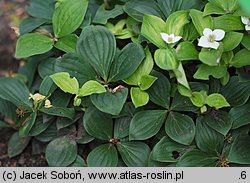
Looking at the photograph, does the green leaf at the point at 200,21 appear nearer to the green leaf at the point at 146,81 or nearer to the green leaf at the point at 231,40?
the green leaf at the point at 231,40

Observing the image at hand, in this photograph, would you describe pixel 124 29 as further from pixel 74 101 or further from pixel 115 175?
pixel 115 175

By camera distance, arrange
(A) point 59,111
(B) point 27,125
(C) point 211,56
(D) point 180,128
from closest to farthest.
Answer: (C) point 211,56 → (D) point 180,128 → (A) point 59,111 → (B) point 27,125

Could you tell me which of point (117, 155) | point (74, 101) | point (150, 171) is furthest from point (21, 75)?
point (150, 171)

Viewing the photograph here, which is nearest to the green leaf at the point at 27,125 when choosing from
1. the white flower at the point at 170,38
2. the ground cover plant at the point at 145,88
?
the ground cover plant at the point at 145,88

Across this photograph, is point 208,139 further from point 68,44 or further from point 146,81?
point 68,44

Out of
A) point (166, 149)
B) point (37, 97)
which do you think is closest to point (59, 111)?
point (37, 97)

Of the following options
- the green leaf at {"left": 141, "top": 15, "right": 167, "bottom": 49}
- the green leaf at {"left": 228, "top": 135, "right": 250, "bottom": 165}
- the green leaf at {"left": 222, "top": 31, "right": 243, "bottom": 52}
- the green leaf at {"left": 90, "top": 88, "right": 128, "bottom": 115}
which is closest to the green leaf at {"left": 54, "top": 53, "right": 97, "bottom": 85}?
the green leaf at {"left": 90, "top": 88, "right": 128, "bottom": 115}

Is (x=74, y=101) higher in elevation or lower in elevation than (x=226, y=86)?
lower
